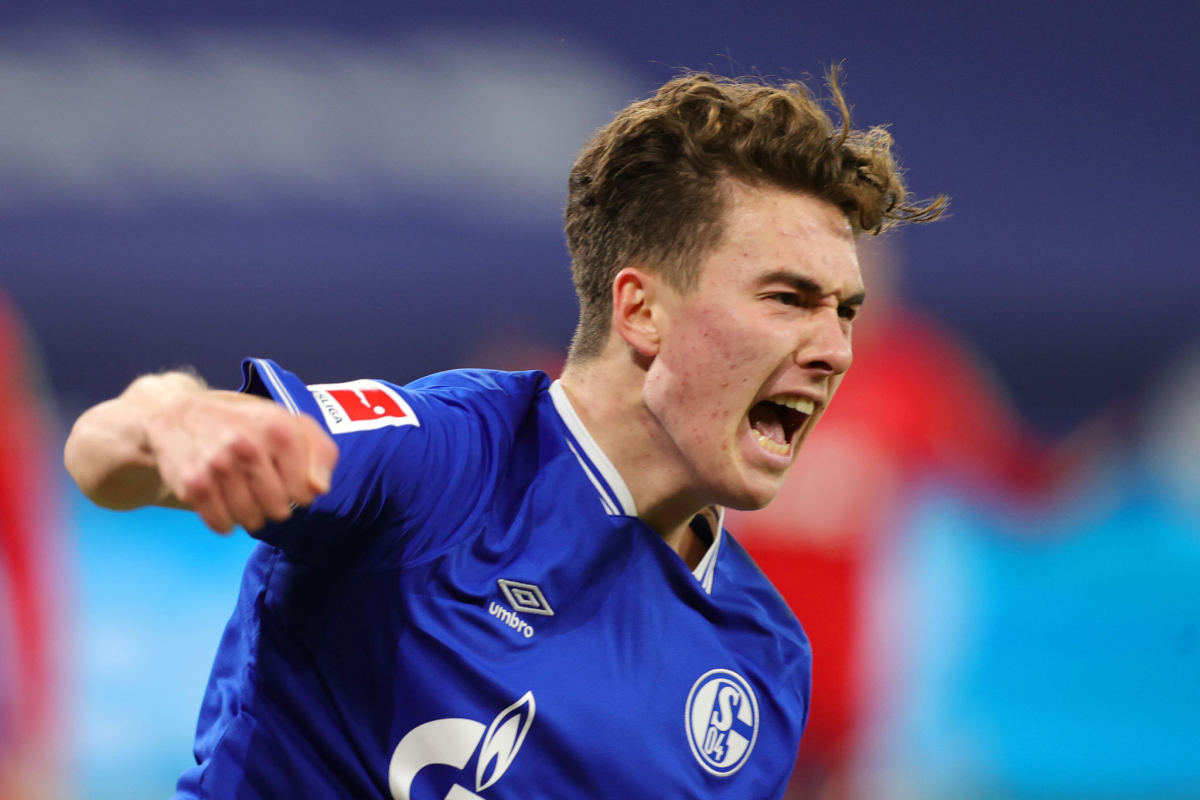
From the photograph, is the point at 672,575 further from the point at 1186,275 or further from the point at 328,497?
the point at 1186,275

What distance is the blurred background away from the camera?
3.92 m

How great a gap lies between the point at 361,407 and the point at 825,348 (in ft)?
2.58

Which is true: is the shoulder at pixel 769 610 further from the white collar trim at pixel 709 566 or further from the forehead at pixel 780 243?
the forehead at pixel 780 243

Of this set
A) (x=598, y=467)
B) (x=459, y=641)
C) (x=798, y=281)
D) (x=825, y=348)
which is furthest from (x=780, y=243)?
(x=459, y=641)

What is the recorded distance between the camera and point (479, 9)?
13.9ft

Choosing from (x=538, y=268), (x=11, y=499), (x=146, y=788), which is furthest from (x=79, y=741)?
(x=538, y=268)

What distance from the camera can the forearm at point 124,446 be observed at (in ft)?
4.03

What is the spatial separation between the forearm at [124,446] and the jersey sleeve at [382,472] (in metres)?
0.13

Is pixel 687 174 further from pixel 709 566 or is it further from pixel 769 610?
pixel 769 610

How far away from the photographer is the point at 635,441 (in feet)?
6.24

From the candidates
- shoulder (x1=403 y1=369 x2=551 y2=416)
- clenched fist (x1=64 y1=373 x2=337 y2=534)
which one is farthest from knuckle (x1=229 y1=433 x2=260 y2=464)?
shoulder (x1=403 y1=369 x2=551 y2=416)

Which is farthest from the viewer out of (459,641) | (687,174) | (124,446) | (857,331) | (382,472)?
(857,331)

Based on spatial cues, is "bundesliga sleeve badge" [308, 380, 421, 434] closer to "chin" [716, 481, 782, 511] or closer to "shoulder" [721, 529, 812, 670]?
"chin" [716, 481, 782, 511]

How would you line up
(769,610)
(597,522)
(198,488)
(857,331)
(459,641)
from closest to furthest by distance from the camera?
(198,488) < (459,641) < (597,522) < (769,610) < (857,331)
